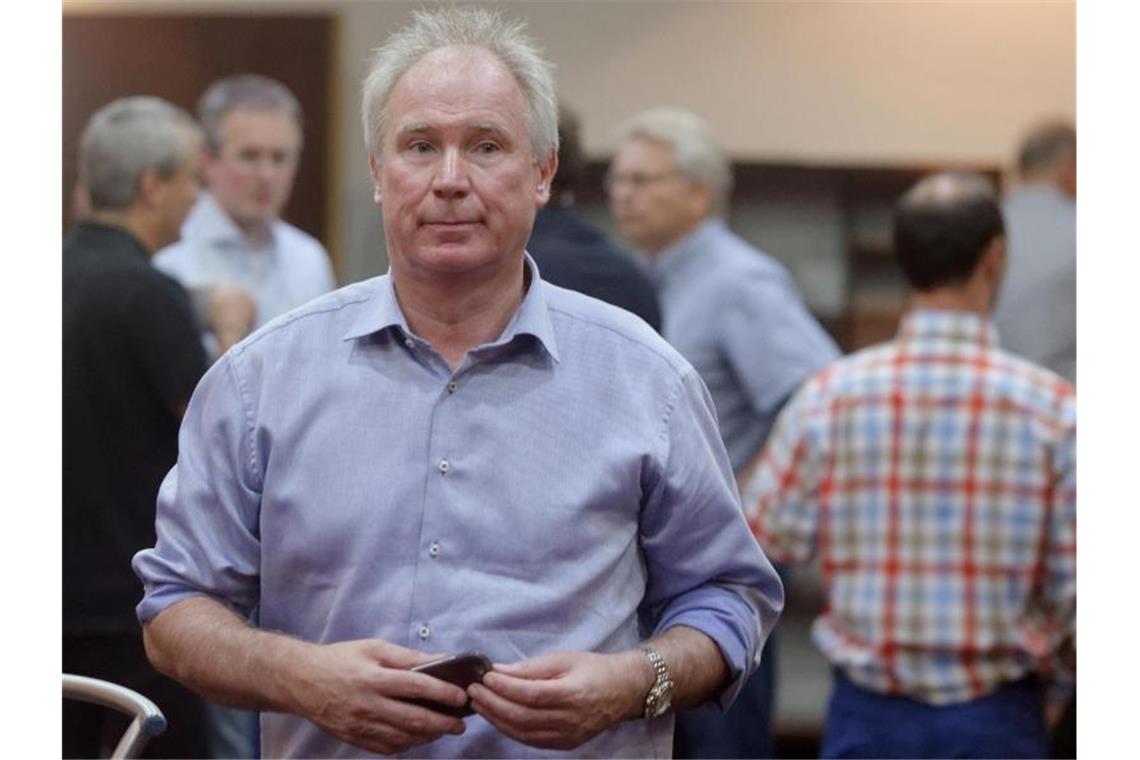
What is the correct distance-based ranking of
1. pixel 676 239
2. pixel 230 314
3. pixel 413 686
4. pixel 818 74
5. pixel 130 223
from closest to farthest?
pixel 413 686
pixel 130 223
pixel 230 314
pixel 676 239
pixel 818 74

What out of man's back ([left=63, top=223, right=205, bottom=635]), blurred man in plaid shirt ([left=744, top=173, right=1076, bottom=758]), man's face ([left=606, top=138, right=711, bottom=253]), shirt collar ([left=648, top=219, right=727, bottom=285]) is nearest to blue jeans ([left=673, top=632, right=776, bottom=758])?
blurred man in plaid shirt ([left=744, top=173, right=1076, bottom=758])

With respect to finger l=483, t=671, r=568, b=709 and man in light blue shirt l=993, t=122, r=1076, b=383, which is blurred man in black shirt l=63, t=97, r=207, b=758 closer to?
finger l=483, t=671, r=568, b=709

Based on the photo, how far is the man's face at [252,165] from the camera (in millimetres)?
3803

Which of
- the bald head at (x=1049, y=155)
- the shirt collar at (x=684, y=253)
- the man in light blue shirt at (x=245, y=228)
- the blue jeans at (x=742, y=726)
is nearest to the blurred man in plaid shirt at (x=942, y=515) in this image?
the blue jeans at (x=742, y=726)

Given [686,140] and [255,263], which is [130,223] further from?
[686,140]

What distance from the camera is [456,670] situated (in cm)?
175

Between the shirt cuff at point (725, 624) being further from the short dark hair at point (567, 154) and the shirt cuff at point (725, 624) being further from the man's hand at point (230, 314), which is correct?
the man's hand at point (230, 314)

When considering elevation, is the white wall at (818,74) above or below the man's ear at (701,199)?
above

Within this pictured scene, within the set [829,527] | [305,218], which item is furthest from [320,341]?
[305,218]

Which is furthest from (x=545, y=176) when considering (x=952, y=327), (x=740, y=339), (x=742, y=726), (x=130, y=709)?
(x=742, y=726)

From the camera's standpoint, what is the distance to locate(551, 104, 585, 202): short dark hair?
9.64ft

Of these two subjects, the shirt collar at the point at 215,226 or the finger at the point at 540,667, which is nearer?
the finger at the point at 540,667

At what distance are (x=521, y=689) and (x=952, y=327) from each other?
1.57 metres

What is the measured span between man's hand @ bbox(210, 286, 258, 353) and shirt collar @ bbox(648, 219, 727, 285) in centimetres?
82
